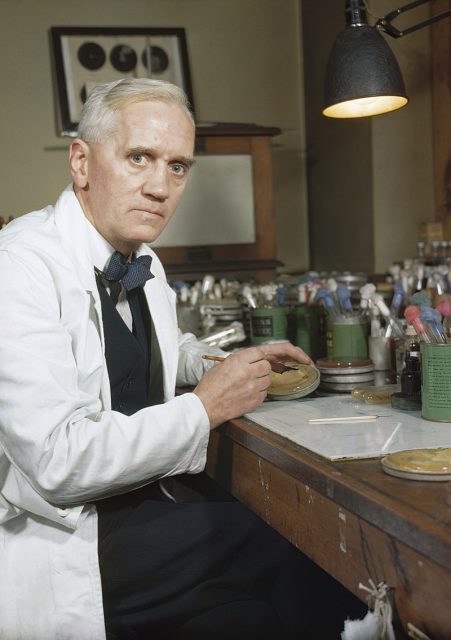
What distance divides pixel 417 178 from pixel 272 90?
1660 millimetres

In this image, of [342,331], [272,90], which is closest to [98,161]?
[342,331]

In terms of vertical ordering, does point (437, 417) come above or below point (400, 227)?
below

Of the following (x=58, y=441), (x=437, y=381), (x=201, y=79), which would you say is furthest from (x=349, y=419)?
(x=201, y=79)

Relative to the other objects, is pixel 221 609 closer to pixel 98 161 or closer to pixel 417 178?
pixel 98 161

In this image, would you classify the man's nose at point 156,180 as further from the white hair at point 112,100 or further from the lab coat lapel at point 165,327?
the lab coat lapel at point 165,327

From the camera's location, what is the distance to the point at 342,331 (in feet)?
7.45

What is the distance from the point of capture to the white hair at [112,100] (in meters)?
1.84

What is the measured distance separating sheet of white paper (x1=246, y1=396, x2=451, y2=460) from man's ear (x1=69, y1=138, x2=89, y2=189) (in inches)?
28.7

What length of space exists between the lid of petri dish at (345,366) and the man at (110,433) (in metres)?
0.08

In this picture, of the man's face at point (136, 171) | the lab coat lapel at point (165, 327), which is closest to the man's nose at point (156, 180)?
the man's face at point (136, 171)

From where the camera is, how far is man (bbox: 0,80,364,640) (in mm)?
1503

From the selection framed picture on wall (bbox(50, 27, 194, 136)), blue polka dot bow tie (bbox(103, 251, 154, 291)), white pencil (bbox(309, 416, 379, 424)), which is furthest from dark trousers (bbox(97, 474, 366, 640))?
framed picture on wall (bbox(50, 27, 194, 136))

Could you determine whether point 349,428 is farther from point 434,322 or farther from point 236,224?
point 236,224

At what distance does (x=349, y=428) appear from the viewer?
5.17 feet
